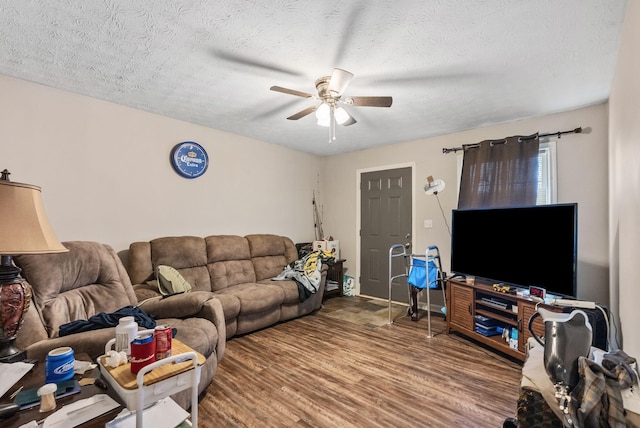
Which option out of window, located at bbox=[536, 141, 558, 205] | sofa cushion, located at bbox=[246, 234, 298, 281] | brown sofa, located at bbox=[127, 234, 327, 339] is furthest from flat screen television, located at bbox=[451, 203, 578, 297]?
sofa cushion, located at bbox=[246, 234, 298, 281]

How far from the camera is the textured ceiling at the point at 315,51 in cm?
171

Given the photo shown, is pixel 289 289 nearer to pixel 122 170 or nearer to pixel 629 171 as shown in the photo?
pixel 122 170

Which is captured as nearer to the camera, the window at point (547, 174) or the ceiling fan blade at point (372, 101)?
the ceiling fan blade at point (372, 101)

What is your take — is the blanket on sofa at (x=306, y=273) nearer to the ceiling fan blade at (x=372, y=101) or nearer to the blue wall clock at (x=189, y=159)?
the blue wall clock at (x=189, y=159)

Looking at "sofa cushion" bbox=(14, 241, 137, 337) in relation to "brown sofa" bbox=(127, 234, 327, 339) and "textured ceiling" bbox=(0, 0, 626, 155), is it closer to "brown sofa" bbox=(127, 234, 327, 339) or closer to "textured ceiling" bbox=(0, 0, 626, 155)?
"brown sofa" bbox=(127, 234, 327, 339)

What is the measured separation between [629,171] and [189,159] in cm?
392

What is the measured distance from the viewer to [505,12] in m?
1.71

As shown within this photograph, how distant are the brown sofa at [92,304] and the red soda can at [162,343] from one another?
0.67m

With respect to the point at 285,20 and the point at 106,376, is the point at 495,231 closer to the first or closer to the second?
the point at 285,20

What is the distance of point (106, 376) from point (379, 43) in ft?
7.64

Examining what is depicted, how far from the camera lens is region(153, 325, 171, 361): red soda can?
1.26 m

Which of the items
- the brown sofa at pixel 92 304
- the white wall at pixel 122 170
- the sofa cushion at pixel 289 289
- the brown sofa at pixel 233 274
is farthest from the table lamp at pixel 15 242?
the sofa cushion at pixel 289 289

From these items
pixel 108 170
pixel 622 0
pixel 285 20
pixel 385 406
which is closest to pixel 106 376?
pixel 385 406

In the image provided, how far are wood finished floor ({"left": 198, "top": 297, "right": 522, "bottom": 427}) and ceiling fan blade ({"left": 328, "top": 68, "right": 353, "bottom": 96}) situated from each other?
2263 mm
